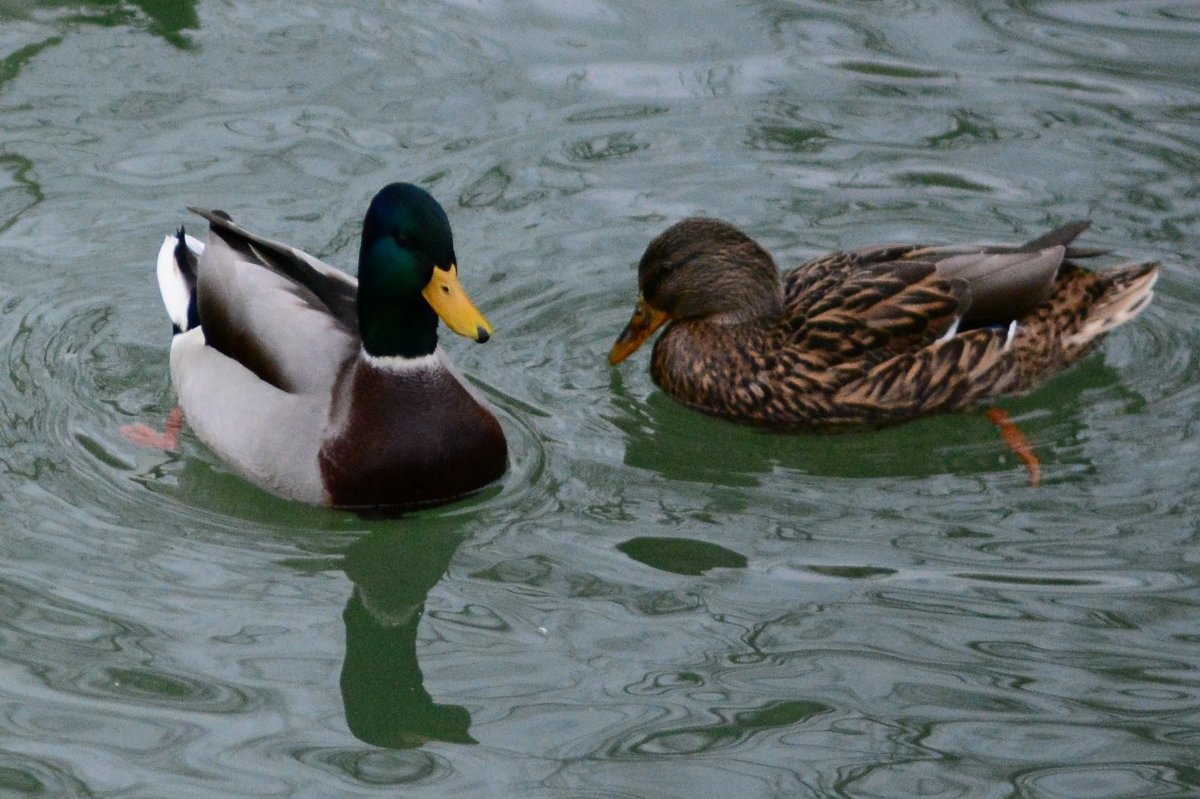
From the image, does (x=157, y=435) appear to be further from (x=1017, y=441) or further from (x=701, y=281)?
(x=1017, y=441)

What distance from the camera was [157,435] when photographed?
24.1 ft

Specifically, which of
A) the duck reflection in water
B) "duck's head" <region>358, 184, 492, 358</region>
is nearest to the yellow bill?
"duck's head" <region>358, 184, 492, 358</region>

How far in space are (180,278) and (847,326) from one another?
2635mm

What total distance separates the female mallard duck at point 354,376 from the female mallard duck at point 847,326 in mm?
934

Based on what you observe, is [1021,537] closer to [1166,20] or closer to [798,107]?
[798,107]

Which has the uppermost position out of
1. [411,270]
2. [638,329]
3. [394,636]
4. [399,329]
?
[411,270]

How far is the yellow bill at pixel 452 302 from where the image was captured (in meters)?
6.52

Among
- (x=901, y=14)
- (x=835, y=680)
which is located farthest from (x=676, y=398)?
(x=901, y=14)

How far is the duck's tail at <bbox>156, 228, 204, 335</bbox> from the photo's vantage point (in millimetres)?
7723

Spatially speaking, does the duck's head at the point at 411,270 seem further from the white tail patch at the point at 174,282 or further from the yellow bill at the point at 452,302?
the white tail patch at the point at 174,282

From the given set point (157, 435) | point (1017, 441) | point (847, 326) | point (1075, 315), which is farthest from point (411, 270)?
point (1075, 315)

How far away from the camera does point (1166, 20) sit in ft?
33.6

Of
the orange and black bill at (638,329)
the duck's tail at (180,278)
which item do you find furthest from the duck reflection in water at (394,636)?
the duck's tail at (180,278)

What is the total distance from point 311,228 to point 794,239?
2101 mm
